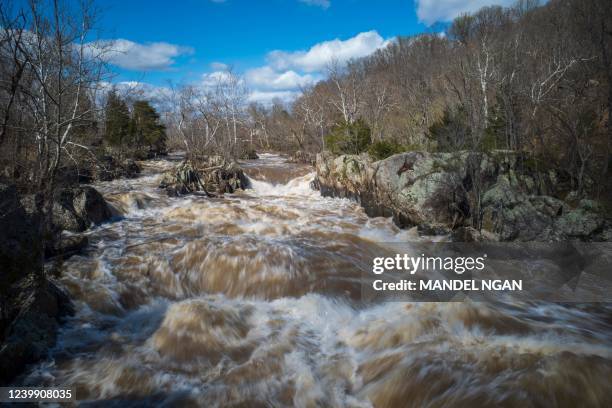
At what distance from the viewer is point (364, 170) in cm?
1525

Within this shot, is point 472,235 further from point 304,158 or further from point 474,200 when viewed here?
point 304,158

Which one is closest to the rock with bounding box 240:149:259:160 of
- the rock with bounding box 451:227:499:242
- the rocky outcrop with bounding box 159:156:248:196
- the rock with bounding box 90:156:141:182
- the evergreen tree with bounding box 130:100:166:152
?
the evergreen tree with bounding box 130:100:166:152

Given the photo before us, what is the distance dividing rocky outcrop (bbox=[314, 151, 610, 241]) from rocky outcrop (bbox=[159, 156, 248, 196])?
302 inches

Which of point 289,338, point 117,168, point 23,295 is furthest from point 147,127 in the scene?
point 289,338

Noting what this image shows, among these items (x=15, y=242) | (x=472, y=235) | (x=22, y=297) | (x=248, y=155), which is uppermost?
(x=248, y=155)

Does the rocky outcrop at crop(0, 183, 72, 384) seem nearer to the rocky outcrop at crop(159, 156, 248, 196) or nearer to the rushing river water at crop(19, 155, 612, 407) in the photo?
the rushing river water at crop(19, 155, 612, 407)

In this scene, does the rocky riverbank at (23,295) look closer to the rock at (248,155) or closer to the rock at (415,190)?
the rock at (415,190)

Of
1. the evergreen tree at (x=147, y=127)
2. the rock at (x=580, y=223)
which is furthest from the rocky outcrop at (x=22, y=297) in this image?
the evergreen tree at (x=147, y=127)

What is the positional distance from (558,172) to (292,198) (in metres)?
10.7

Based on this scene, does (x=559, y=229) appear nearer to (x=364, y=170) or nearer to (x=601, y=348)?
(x=601, y=348)

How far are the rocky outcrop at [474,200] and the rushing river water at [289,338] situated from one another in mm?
2887

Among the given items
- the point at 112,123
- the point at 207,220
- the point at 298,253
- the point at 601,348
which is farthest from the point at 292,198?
the point at 112,123

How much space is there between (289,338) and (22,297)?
4197 millimetres

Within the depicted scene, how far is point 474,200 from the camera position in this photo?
428 inches
